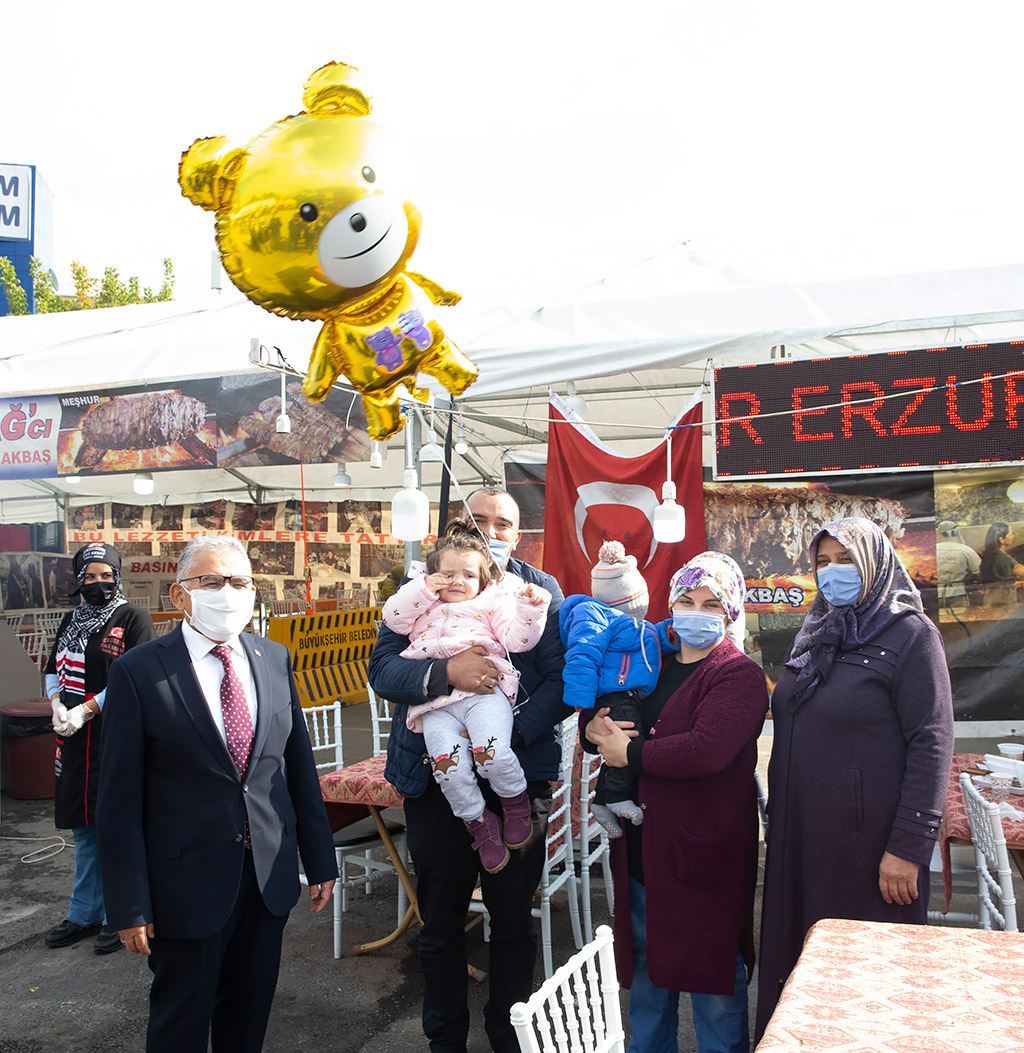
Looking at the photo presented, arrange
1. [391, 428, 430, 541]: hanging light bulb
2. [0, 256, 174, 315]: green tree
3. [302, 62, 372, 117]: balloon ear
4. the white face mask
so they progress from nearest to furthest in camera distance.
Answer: [302, 62, 372, 117]: balloon ear, the white face mask, [391, 428, 430, 541]: hanging light bulb, [0, 256, 174, 315]: green tree

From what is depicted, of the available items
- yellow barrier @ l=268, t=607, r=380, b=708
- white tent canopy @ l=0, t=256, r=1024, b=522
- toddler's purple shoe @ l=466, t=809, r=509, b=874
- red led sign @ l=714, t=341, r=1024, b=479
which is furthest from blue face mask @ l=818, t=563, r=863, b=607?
yellow barrier @ l=268, t=607, r=380, b=708

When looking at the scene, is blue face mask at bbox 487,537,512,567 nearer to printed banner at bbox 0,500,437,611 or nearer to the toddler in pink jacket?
the toddler in pink jacket

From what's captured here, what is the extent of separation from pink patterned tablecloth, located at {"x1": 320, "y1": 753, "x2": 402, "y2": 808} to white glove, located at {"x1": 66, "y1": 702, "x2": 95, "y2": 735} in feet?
3.70

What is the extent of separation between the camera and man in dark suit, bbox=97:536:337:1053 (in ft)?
7.13

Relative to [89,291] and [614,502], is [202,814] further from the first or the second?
[89,291]

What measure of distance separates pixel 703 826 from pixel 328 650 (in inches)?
301

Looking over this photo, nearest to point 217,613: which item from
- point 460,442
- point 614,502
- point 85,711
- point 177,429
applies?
point 85,711

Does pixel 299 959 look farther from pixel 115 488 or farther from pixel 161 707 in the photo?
pixel 115 488

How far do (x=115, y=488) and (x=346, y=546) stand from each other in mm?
3665

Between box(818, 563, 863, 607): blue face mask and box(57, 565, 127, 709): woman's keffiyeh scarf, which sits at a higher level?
box(818, 563, 863, 607): blue face mask

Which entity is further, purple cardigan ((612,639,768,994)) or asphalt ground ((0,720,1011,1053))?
asphalt ground ((0,720,1011,1053))

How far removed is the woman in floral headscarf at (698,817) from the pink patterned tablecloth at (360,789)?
1.38 metres

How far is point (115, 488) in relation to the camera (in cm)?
1284

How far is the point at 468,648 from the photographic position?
2682mm
